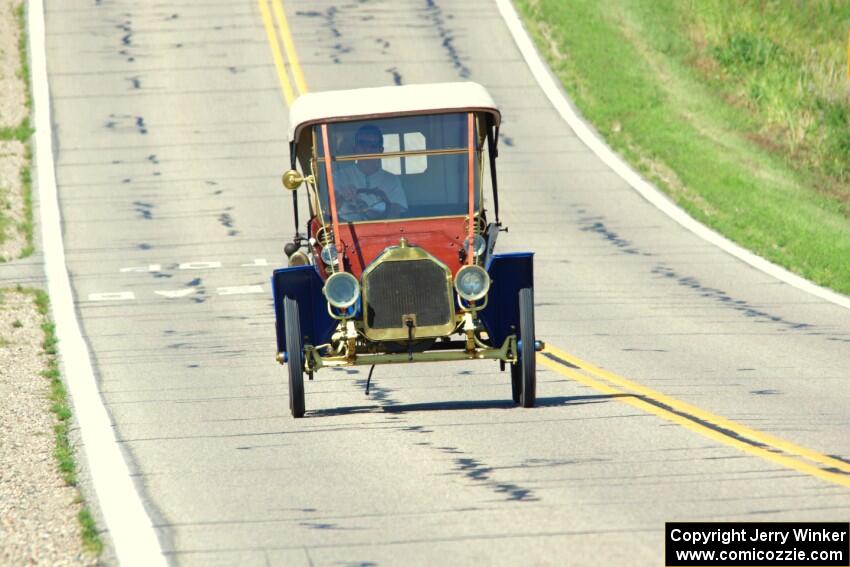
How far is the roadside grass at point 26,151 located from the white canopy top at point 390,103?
1073cm

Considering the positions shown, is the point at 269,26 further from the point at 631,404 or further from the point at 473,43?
the point at 631,404

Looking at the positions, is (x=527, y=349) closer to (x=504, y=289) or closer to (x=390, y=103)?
(x=504, y=289)

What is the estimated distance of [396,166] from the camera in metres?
12.6

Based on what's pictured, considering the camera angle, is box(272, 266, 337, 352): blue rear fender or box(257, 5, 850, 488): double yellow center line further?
box(272, 266, 337, 352): blue rear fender

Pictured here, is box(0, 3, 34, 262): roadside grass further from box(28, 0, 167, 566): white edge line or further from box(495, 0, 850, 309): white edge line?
box(495, 0, 850, 309): white edge line

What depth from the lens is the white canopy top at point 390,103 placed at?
40.9 ft

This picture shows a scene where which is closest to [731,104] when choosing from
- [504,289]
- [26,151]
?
[26,151]

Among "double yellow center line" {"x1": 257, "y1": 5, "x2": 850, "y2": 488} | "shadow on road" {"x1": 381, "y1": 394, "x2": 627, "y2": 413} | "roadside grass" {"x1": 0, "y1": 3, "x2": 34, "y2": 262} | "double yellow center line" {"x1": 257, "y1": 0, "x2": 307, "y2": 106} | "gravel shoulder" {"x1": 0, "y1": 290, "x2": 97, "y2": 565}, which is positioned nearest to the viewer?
"gravel shoulder" {"x1": 0, "y1": 290, "x2": 97, "y2": 565}

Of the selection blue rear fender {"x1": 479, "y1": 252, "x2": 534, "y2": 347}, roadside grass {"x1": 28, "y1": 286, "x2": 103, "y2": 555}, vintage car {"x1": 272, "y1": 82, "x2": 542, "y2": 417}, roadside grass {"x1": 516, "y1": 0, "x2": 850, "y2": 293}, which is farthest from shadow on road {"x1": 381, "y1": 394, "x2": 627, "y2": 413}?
roadside grass {"x1": 516, "y1": 0, "x2": 850, "y2": 293}

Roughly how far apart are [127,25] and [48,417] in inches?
975

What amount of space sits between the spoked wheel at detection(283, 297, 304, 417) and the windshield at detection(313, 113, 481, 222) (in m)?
1.06

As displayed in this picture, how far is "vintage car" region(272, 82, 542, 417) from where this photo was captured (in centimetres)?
1184

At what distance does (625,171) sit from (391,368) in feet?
44.0

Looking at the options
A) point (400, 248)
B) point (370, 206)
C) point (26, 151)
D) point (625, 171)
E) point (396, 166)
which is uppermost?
point (396, 166)
